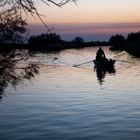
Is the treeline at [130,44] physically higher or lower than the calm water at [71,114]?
lower

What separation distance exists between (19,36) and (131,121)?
8747 mm

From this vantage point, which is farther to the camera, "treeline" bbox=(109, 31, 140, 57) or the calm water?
"treeline" bbox=(109, 31, 140, 57)

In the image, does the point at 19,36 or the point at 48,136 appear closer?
the point at 19,36

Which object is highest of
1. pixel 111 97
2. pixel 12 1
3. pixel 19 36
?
pixel 12 1

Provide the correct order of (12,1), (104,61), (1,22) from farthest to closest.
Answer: (104,61) → (1,22) → (12,1)

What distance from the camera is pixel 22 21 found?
9.23 metres

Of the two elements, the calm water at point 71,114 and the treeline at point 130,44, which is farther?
the treeline at point 130,44

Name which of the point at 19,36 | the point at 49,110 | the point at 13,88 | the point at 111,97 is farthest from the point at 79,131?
the point at 13,88

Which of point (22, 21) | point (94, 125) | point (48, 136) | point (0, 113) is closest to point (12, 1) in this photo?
point (22, 21)

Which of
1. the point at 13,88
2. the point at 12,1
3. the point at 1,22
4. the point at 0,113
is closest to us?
the point at 12,1

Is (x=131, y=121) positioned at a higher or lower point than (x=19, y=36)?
lower

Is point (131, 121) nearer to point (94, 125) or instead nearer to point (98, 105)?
point (94, 125)

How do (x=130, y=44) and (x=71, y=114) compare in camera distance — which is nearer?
(x=71, y=114)

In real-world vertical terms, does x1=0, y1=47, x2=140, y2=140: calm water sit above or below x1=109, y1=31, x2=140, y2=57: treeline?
above
